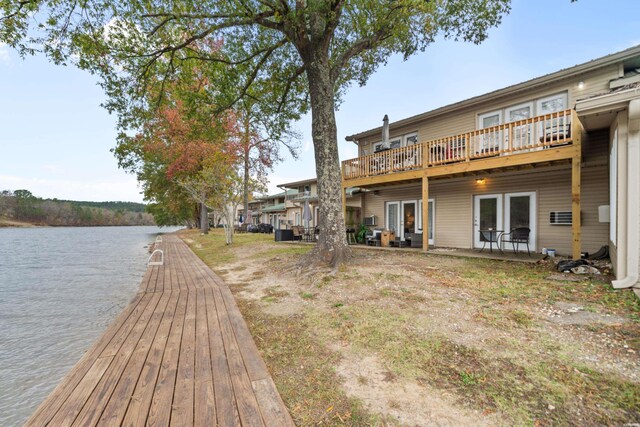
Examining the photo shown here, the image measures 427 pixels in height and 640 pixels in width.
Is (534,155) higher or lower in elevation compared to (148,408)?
higher

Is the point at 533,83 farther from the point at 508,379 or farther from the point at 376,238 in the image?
the point at 508,379

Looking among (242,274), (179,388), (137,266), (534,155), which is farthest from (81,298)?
(534,155)

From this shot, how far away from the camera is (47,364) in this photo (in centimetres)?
334

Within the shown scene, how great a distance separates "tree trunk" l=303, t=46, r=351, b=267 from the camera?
700 centimetres

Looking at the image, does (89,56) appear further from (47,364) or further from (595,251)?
(595,251)

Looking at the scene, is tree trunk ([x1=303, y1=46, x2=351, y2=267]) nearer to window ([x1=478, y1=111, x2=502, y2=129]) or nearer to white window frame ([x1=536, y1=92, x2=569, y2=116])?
window ([x1=478, y1=111, x2=502, y2=129])

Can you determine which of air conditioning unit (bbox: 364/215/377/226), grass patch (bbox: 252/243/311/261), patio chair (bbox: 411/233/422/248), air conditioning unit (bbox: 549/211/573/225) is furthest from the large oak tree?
air conditioning unit (bbox: 364/215/377/226)

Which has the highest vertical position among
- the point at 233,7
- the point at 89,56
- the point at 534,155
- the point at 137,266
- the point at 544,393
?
the point at 233,7

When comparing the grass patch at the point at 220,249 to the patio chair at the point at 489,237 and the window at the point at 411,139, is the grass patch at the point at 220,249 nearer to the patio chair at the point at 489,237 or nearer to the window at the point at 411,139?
the window at the point at 411,139

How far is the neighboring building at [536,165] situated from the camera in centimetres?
466

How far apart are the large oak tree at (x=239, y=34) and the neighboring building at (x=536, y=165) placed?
278 cm

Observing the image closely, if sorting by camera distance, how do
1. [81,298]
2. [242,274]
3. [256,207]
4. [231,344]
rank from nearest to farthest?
[231,344]
[81,298]
[242,274]
[256,207]

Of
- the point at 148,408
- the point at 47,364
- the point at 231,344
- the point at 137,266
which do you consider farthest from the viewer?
the point at 137,266

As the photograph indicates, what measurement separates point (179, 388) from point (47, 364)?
254 centimetres
